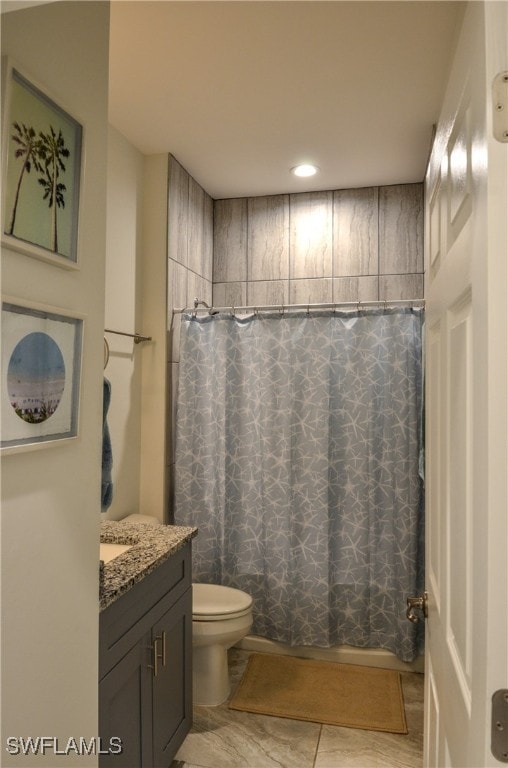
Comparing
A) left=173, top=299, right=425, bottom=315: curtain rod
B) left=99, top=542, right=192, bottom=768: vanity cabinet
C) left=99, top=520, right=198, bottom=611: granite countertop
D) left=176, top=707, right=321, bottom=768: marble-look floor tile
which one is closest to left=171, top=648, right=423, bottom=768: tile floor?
left=176, top=707, right=321, bottom=768: marble-look floor tile

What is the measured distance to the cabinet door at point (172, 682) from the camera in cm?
176

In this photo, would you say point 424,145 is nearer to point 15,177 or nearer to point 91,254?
point 91,254

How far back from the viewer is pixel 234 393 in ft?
9.14

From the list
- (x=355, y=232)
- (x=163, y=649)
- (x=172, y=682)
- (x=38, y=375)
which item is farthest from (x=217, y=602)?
(x=355, y=232)

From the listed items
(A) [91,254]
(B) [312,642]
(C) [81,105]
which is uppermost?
(C) [81,105]

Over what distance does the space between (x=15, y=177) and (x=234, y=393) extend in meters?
1.87

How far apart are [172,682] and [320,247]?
245cm

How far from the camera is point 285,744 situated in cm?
208

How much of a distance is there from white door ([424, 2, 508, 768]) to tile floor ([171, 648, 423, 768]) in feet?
2.96

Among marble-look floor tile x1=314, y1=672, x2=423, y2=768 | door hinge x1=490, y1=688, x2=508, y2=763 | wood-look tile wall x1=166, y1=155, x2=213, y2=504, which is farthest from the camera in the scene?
wood-look tile wall x1=166, y1=155, x2=213, y2=504

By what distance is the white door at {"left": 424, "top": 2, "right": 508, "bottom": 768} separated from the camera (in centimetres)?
63

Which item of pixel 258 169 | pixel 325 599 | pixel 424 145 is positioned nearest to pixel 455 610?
pixel 325 599

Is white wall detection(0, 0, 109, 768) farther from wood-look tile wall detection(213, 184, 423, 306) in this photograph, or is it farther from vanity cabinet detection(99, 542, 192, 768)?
wood-look tile wall detection(213, 184, 423, 306)

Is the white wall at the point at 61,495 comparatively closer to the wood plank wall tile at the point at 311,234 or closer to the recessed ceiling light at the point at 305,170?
the recessed ceiling light at the point at 305,170
